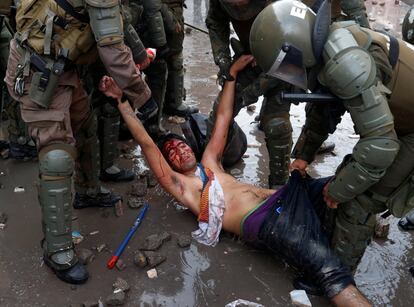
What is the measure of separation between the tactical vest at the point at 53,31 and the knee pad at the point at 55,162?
55 centimetres

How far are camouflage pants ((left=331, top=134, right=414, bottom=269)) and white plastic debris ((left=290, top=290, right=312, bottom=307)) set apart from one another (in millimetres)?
326

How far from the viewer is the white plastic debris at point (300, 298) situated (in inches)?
109

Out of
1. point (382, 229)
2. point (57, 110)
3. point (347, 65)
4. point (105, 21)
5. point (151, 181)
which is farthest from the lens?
point (151, 181)

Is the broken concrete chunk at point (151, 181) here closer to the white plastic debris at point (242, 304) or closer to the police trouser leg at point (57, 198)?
the police trouser leg at point (57, 198)

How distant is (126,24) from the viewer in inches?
121

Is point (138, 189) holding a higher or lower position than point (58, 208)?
lower

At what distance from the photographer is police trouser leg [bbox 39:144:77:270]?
268 centimetres

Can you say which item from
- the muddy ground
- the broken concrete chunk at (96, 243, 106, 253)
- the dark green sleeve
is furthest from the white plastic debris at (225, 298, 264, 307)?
the dark green sleeve

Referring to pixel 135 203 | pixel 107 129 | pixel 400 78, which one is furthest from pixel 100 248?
pixel 400 78

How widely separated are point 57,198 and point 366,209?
1.83m

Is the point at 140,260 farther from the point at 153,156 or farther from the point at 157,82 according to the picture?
the point at 157,82

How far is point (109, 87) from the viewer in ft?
9.91

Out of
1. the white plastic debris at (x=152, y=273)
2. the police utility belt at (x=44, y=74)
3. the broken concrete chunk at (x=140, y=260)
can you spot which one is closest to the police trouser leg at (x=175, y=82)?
the police utility belt at (x=44, y=74)

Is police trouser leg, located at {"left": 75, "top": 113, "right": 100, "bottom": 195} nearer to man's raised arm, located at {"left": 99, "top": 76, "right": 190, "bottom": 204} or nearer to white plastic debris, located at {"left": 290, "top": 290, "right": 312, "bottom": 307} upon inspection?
man's raised arm, located at {"left": 99, "top": 76, "right": 190, "bottom": 204}
